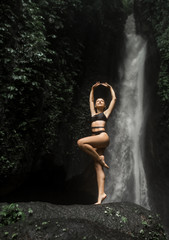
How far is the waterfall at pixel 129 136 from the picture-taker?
8.05 m

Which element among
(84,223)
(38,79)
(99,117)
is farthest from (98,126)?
(84,223)

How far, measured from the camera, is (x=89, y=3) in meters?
9.66

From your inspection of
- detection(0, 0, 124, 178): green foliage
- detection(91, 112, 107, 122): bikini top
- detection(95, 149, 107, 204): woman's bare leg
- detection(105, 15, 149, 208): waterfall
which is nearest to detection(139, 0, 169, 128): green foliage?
detection(105, 15, 149, 208): waterfall

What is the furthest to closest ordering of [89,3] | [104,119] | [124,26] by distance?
1. [124,26]
2. [89,3]
3. [104,119]

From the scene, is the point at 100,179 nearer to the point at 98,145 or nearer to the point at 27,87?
the point at 98,145

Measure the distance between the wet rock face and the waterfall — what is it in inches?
160

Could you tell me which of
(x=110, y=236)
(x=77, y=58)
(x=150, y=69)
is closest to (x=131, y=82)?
(x=150, y=69)

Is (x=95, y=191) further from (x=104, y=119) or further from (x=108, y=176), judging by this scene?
(x=104, y=119)

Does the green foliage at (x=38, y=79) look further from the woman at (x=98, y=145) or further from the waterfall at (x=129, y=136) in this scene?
the waterfall at (x=129, y=136)

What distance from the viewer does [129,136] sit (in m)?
9.50

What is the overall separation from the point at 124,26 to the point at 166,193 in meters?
10.6

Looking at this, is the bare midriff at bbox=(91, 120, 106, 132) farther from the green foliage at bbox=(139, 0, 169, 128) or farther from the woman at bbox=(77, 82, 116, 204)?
the green foliage at bbox=(139, 0, 169, 128)

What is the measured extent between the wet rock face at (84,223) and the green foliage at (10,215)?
11cm

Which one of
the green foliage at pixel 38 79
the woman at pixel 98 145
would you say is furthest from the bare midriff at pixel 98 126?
the green foliage at pixel 38 79
